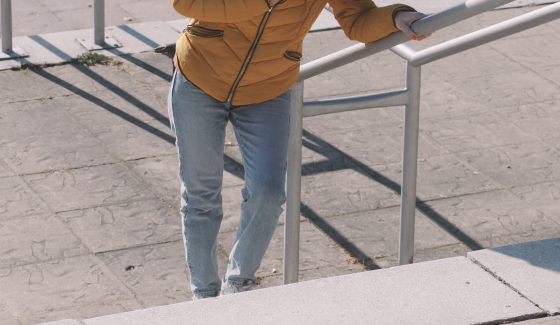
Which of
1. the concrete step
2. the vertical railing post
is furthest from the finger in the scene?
the vertical railing post

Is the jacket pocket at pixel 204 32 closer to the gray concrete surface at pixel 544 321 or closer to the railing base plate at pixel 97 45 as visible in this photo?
the gray concrete surface at pixel 544 321

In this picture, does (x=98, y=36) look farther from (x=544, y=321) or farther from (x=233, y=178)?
(x=544, y=321)

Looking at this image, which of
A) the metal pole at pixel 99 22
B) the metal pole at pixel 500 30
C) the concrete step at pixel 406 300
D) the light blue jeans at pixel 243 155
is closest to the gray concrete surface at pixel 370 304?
the concrete step at pixel 406 300

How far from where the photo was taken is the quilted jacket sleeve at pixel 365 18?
2.76 m

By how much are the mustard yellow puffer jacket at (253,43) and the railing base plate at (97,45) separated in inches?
156

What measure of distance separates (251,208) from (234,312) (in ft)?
1.90

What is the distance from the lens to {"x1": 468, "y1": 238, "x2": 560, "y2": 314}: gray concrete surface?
2.54 meters

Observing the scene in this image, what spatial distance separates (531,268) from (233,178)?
2.50 m

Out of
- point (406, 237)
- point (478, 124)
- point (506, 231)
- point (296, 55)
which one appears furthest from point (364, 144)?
point (296, 55)

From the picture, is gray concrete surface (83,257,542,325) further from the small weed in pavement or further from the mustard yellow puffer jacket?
the small weed in pavement

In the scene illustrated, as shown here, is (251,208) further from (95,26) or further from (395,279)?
(95,26)

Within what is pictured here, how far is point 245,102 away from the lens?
287 cm

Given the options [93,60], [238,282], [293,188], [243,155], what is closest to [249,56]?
[243,155]

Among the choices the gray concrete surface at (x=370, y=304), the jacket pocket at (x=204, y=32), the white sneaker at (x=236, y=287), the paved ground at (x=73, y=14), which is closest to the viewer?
the gray concrete surface at (x=370, y=304)
